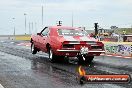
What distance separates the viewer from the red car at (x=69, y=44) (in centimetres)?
1396

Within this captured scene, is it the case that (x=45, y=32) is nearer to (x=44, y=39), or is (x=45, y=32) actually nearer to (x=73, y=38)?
(x=44, y=39)

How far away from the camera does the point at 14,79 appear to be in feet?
31.4

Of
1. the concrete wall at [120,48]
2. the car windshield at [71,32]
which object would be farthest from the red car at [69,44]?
the concrete wall at [120,48]

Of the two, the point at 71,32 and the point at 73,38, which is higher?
the point at 71,32

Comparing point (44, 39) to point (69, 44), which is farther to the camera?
point (44, 39)

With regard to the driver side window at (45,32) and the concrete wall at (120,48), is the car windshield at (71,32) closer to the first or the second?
the driver side window at (45,32)

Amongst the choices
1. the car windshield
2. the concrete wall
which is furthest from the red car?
the concrete wall

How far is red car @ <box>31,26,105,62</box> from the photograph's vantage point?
14.0 m

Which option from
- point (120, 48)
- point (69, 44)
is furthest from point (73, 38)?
point (120, 48)

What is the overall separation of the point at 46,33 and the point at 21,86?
7.74m

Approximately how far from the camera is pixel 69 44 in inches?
549

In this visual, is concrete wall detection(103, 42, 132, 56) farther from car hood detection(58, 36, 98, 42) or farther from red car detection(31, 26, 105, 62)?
car hood detection(58, 36, 98, 42)

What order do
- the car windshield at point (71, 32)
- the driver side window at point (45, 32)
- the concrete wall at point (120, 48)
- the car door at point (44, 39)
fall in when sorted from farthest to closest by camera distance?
1. the concrete wall at point (120, 48)
2. the driver side window at point (45, 32)
3. the car door at point (44, 39)
4. the car windshield at point (71, 32)

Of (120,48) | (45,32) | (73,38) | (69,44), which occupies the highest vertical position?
(45,32)
